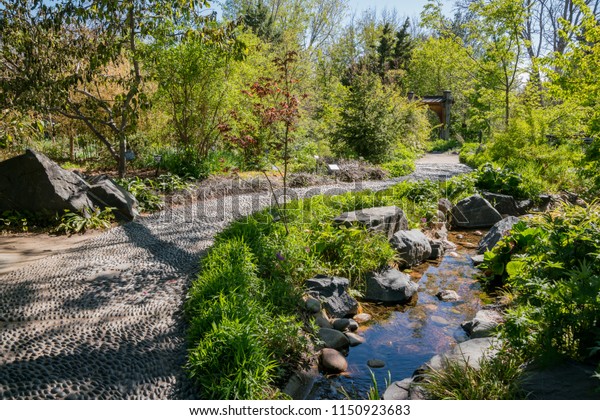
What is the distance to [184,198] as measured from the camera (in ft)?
23.9

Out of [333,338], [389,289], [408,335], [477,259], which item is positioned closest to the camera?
[333,338]

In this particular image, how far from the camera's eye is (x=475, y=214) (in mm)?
7309

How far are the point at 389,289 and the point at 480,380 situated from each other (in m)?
1.94

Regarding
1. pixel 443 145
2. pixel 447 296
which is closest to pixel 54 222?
pixel 447 296

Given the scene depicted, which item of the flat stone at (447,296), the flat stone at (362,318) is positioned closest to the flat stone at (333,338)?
the flat stone at (362,318)

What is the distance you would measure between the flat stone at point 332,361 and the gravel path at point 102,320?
112cm

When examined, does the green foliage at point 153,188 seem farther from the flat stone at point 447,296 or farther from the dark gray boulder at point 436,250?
the flat stone at point 447,296

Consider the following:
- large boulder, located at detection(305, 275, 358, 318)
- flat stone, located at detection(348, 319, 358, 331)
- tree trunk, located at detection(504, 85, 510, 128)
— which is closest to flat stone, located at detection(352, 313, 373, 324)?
large boulder, located at detection(305, 275, 358, 318)

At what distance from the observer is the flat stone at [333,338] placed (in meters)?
3.51

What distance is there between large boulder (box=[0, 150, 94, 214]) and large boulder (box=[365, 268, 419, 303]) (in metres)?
4.14

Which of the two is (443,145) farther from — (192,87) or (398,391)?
(398,391)

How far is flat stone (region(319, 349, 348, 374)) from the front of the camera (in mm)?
3207
